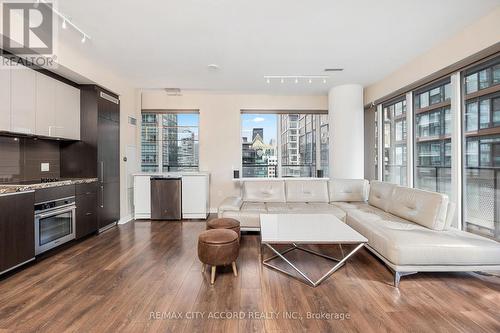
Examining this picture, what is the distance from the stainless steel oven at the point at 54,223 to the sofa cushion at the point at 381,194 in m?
4.57

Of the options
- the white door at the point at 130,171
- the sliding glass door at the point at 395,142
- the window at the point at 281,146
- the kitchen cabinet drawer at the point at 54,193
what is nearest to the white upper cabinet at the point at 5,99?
the kitchen cabinet drawer at the point at 54,193

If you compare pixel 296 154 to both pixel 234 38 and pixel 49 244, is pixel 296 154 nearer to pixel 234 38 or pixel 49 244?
pixel 234 38

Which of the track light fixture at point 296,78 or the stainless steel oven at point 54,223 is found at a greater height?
the track light fixture at point 296,78

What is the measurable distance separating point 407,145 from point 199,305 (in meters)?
3.91

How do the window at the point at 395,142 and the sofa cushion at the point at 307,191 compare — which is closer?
the window at the point at 395,142

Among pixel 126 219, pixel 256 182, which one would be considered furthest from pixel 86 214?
pixel 256 182

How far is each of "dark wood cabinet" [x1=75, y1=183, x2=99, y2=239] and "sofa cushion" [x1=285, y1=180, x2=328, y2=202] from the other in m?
3.25

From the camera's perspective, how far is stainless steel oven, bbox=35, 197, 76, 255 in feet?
8.96

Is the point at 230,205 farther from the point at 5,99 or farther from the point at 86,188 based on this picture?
the point at 5,99

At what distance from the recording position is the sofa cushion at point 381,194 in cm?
354

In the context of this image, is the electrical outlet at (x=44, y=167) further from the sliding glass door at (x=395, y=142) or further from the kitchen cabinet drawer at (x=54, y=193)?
the sliding glass door at (x=395, y=142)

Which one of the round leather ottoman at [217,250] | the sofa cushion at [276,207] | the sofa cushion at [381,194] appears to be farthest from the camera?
the sofa cushion at [276,207]

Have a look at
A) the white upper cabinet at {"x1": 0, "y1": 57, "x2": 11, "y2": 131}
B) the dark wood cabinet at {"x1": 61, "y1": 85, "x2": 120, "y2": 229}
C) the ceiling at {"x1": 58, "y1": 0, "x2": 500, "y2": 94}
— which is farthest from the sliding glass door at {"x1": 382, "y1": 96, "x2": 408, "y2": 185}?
the white upper cabinet at {"x1": 0, "y1": 57, "x2": 11, "y2": 131}

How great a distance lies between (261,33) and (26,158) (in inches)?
139
